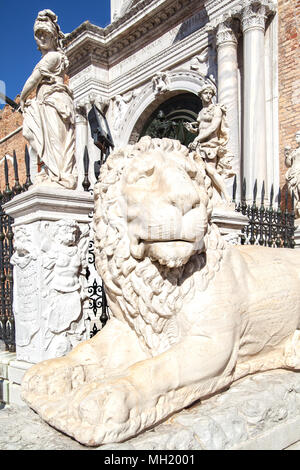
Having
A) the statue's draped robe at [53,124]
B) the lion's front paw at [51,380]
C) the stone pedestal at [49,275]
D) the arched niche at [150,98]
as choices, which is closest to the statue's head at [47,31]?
the statue's draped robe at [53,124]

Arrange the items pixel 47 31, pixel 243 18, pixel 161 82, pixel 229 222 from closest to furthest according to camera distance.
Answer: pixel 47 31, pixel 229 222, pixel 243 18, pixel 161 82

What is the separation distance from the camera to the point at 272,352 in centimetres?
224

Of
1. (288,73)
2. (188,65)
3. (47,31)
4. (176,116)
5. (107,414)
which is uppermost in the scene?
(188,65)

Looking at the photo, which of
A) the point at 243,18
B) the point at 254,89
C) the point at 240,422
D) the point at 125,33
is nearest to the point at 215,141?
the point at 254,89

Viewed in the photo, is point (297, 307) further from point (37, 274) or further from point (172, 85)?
point (172, 85)

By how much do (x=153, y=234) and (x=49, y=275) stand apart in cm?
168

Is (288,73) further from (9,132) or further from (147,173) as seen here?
(9,132)

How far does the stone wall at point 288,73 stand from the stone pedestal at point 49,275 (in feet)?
20.5

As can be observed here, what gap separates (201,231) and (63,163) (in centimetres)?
212

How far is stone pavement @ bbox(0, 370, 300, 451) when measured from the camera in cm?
149

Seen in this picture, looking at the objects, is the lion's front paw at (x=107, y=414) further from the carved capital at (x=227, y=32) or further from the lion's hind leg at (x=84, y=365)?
the carved capital at (x=227, y=32)

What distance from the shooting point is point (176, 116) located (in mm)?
10930

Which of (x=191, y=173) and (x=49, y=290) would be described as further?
(x=49, y=290)
